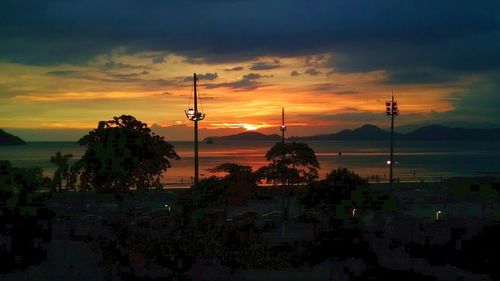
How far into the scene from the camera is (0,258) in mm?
16062

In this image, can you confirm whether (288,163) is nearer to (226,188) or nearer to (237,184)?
(237,184)

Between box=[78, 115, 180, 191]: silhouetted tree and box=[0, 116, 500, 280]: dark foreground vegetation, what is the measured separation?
48mm

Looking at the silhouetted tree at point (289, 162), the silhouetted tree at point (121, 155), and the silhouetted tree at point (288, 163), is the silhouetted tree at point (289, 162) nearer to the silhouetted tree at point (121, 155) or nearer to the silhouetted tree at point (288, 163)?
the silhouetted tree at point (288, 163)

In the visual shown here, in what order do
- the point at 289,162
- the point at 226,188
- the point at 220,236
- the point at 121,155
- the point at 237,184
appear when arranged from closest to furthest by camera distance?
the point at 220,236, the point at 121,155, the point at 226,188, the point at 237,184, the point at 289,162

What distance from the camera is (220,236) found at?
17750 mm

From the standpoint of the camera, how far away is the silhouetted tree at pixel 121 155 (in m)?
21.5

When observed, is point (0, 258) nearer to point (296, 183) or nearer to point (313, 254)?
point (313, 254)

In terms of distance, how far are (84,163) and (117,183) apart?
1.83m

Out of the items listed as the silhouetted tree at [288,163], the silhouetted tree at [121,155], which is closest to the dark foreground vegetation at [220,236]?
the silhouetted tree at [121,155]

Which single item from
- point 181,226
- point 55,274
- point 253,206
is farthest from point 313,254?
point 253,206

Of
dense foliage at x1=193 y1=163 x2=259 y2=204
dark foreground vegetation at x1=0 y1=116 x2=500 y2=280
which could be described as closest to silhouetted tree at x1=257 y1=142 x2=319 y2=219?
dark foreground vegetation at x1=0 y1=116 x2=500 y2=280

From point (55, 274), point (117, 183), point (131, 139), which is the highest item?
point (131, 139)

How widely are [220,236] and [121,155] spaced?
21.7ft

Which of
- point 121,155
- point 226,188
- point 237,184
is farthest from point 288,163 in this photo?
point 121,155
